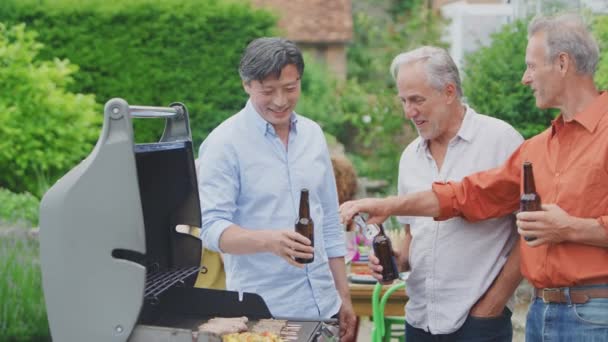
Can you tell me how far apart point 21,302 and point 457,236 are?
9.88 feet

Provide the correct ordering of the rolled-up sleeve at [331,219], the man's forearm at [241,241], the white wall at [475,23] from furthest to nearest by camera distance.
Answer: the white wall at [475,23], the rolled-up sleeve at [331,219], the man's forearm at [241,241]

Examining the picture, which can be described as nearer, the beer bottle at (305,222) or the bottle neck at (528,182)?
the bottle neck at (528,182)

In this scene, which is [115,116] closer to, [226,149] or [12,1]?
[226,149]

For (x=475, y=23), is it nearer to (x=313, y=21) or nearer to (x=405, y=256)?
(x=313, y=21)

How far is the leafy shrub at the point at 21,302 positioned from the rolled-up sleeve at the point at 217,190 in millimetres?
2368

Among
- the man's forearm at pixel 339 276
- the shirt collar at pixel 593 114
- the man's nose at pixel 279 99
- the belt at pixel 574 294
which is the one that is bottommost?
the man's forearm at pixel 339 276

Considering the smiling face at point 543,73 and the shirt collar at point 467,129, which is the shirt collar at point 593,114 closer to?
the smiling face at point 543,73

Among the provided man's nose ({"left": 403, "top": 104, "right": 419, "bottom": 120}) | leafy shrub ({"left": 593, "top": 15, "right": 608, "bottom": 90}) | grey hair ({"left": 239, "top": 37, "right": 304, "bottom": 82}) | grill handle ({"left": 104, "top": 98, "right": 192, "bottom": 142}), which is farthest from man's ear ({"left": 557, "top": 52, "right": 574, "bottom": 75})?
leafy shrub ({"left": 593, "top": 15, "right": 608, "bottom": 90})

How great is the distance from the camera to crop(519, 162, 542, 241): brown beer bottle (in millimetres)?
3818

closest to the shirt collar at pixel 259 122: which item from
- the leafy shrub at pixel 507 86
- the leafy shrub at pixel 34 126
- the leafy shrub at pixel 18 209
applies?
the leafy shrub at pixel 18 209

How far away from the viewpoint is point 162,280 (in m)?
3.73

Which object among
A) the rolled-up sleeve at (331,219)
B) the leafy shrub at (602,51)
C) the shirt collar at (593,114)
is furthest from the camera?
the leafy shrub at (602,51)

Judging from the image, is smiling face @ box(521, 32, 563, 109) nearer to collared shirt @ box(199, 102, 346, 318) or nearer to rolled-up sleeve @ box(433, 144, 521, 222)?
rolled-up sleeve @ box(433, 144, 521, 222)

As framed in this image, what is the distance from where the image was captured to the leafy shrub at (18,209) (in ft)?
30.7
